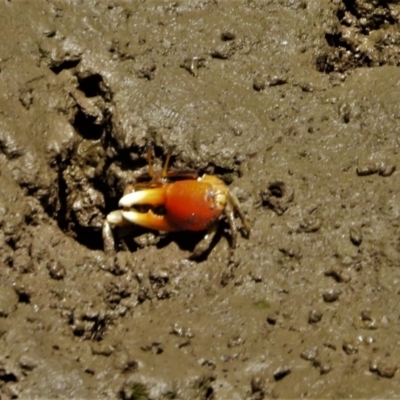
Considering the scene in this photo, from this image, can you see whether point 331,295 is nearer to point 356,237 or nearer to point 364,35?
point 356,237

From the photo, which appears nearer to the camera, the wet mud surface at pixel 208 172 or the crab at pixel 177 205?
the wet mud surface at pixel 208 172

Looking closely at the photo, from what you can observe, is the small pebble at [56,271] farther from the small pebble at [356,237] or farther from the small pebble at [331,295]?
the small pebble at [356,237]

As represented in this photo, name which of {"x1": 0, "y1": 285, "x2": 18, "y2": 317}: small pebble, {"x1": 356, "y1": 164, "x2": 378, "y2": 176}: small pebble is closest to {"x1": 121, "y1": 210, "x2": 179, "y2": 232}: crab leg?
{"x1": 0, "y1": 285, "x2": 18, "y2": 317}: small pebble

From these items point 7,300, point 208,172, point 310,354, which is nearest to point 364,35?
point 208,172

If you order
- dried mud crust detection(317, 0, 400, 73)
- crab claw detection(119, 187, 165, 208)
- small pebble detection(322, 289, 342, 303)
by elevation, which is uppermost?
dried mud crust detection(317, 0, 400, 73)

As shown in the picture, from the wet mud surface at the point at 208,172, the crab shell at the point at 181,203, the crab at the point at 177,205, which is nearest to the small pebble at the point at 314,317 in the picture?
the wet mud surface at the point at 208,172

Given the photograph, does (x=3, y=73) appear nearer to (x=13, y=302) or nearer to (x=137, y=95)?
(x=137, y=95)

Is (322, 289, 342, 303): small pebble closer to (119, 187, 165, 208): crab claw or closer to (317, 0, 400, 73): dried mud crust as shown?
(119, 187, 165, 208): crab claw
